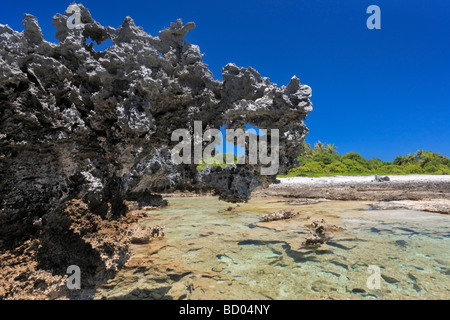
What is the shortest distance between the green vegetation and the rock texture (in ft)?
102

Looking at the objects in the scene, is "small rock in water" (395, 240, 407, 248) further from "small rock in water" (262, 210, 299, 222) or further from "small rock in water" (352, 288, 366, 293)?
"small rock in water" (262, 210, 299, 222)

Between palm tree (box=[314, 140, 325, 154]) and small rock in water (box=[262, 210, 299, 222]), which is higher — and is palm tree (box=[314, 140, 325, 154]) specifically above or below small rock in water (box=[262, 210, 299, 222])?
above

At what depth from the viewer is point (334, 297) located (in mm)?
3910

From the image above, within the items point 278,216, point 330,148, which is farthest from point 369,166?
point 278,216

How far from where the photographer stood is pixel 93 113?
670cm

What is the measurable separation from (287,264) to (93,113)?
684cm

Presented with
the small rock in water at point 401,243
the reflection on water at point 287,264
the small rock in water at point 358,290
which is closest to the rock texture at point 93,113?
the reflection on water at point 287,264

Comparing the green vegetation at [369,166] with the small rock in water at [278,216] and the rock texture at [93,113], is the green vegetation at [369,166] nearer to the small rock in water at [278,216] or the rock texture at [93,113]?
the small rock in water at [278,216]

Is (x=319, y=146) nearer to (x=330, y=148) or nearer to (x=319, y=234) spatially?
(x=330, y=148)

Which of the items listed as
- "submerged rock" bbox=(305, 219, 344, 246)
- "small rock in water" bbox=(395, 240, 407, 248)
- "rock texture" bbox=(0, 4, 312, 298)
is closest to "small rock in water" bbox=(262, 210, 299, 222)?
"submerged rock" bbox=(305, 219, 344, 246)

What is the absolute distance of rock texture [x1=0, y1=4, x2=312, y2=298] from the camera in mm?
5031

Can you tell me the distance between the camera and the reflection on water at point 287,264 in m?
4.18
